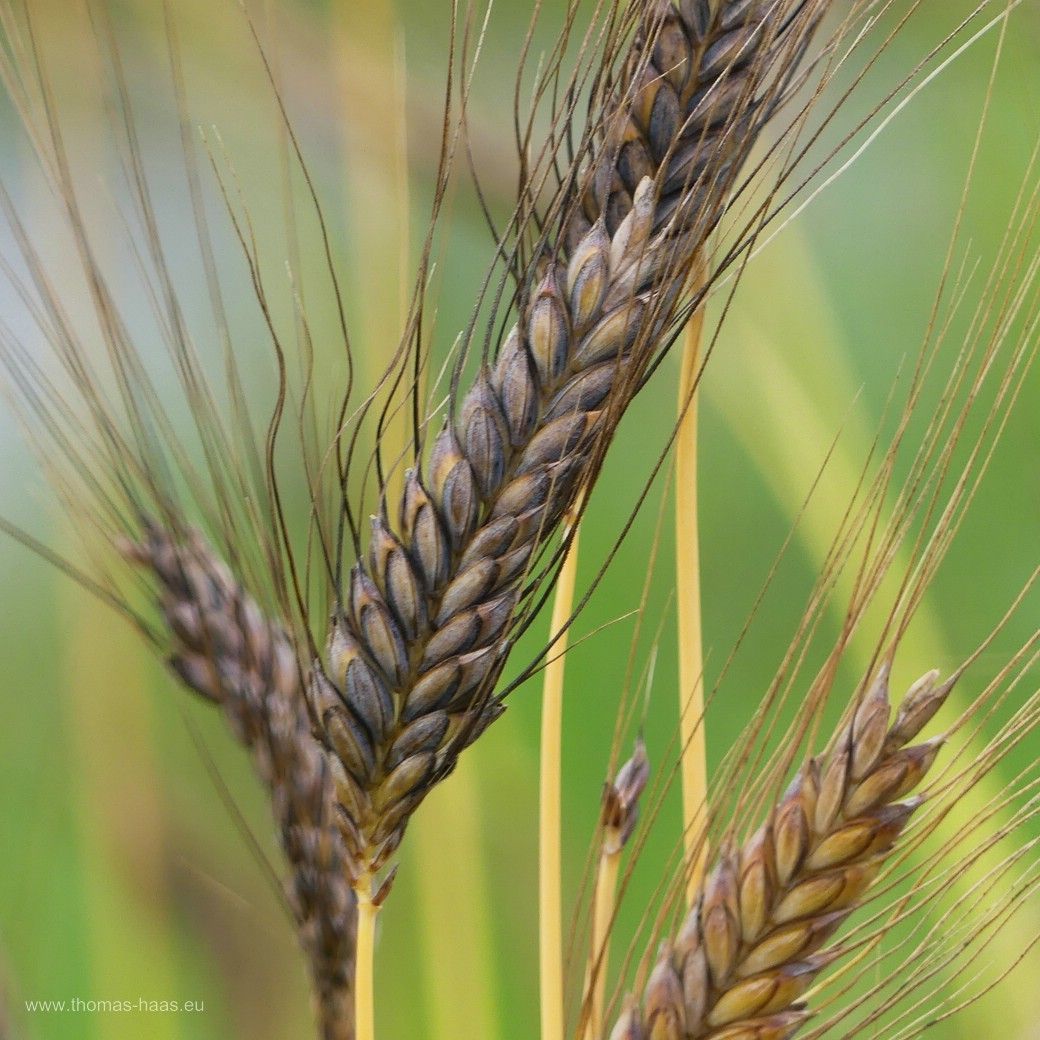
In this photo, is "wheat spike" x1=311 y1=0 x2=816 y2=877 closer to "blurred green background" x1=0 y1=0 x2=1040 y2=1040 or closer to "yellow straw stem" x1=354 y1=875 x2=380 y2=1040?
"yellow straw stem" x1=354 y1=875 x2=380 y2=1040

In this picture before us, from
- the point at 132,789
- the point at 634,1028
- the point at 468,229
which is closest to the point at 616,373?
the point at 634,1028

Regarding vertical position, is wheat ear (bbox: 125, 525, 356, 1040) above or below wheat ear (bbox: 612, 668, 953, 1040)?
above

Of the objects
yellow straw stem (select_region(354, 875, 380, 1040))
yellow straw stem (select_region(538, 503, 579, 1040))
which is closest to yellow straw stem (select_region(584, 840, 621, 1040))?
yellow straw stem (select_region(538, 503, 579, 1040))

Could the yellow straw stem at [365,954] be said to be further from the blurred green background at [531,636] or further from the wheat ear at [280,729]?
the blurred green background at [531,636]

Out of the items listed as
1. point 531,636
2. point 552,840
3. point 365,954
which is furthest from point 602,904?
point 531,636

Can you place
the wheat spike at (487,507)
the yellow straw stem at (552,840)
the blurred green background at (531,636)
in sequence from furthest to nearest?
the blurred green background at (531,636), the yellow straw stem at (552,840), the wheat spike at (487,507)

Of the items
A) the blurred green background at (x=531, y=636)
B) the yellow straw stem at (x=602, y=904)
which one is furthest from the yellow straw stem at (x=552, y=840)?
the blurred green background at (x=531, y=636)
